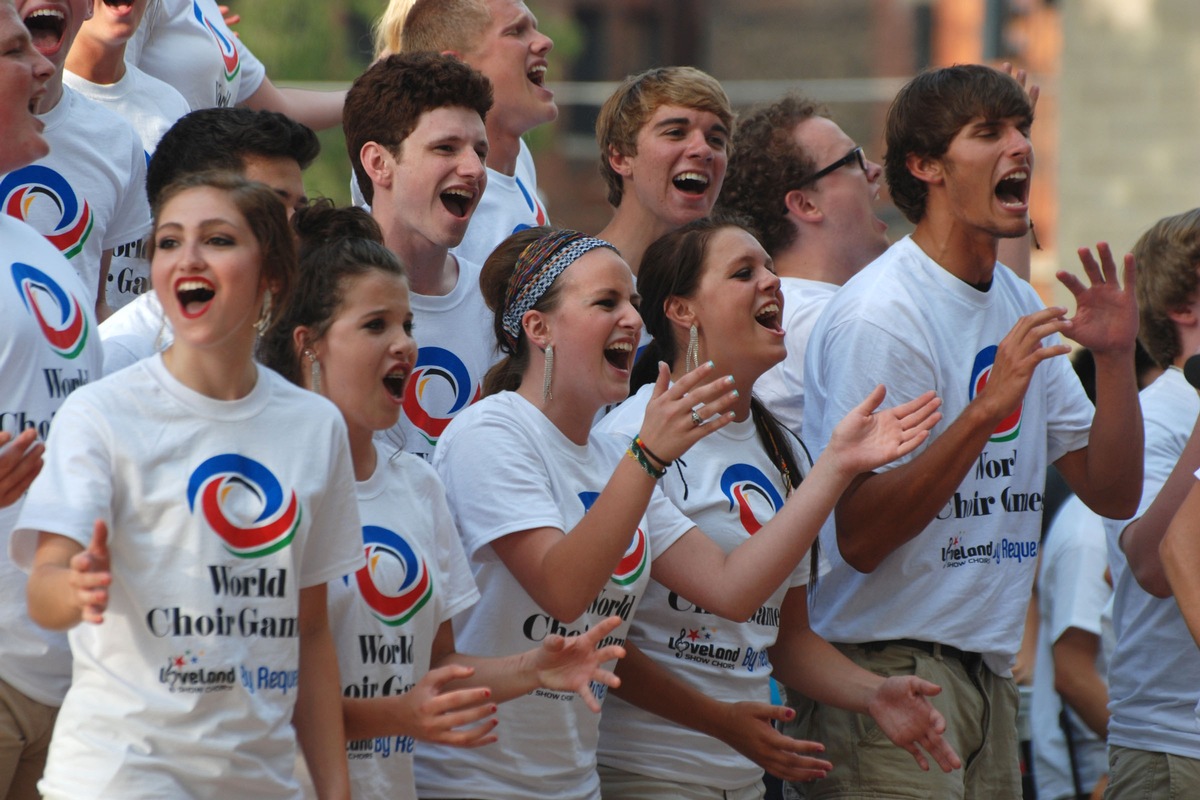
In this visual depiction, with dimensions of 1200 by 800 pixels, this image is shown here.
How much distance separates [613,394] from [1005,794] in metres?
1.41

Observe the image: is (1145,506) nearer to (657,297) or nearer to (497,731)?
(657,297)

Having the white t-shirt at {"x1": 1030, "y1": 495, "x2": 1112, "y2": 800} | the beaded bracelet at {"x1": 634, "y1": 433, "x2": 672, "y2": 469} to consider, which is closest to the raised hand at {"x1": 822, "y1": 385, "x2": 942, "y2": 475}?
the beaded bracelet at {"x1": 634, "y1": 433, "x2": 672, "y2": 469}

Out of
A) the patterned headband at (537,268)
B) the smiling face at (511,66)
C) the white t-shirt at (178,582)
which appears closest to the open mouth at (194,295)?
the white t-shirt at (178,582)

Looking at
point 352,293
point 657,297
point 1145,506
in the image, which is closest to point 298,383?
point 352,293

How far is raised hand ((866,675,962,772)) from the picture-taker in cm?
361

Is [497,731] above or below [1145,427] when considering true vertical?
below

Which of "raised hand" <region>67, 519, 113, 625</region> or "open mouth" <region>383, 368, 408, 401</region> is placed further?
"open mouth" <region>383, 368, 408, 401</region>

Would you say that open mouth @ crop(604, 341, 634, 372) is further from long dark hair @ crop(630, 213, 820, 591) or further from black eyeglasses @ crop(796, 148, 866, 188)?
black eyeglasses @ crop(796, 148, 866, 188)

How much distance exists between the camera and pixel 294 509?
2832 millimetres

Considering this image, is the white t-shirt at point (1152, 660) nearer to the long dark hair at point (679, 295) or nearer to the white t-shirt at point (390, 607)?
the long dark hair at point (679, 295)

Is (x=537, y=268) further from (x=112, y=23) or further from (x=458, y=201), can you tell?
(x=112, y=23)

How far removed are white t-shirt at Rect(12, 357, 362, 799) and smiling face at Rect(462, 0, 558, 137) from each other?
2336 mm

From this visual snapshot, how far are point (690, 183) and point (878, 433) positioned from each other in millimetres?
1528

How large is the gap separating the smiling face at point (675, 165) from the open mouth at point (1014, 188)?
98 centimetres
